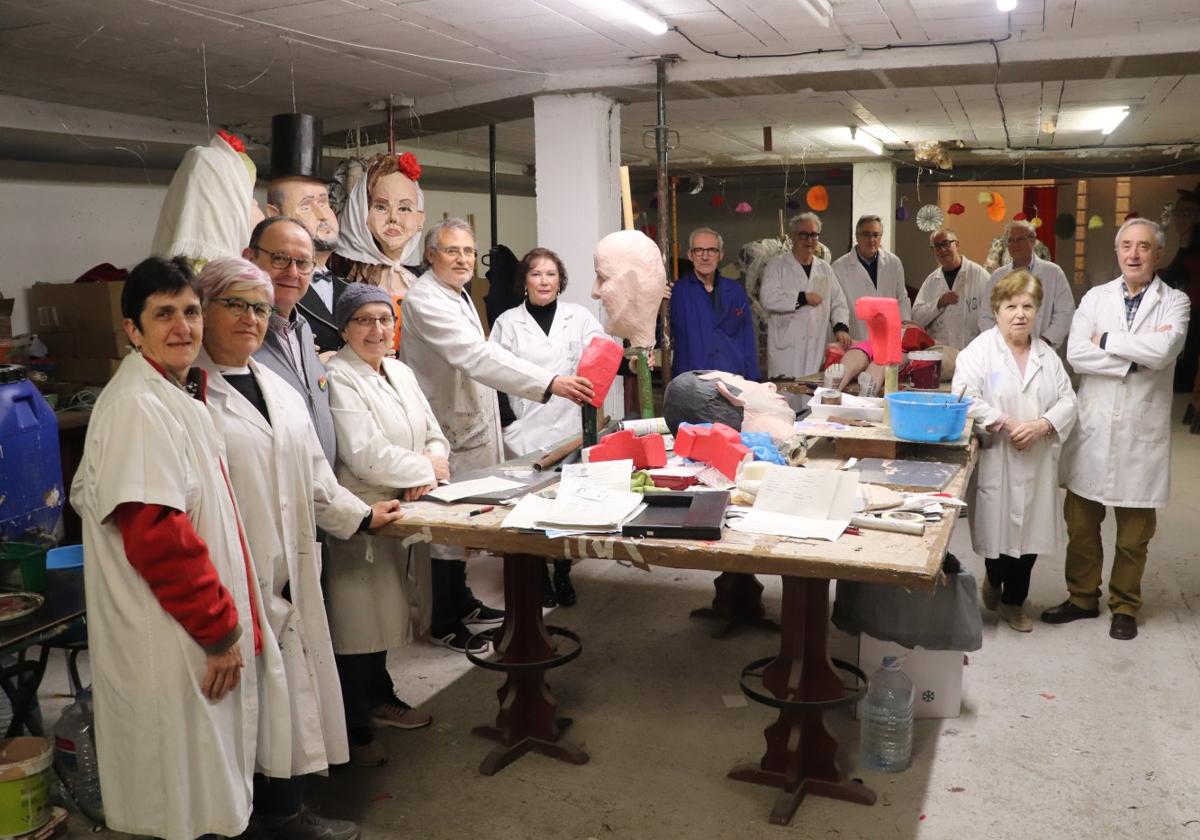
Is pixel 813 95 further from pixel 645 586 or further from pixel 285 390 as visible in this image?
pixel 285 390

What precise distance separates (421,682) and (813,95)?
204 inches

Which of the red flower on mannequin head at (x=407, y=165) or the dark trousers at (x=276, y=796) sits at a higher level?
the red flower on mannequin head at (x=407, y=165)

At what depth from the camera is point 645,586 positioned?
473 cm

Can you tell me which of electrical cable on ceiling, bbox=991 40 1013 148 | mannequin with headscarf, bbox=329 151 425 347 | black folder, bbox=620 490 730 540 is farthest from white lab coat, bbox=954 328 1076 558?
mannequin with headscarf, bbox=329 151 425 347

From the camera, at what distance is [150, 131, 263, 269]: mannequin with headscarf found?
330 centimetres

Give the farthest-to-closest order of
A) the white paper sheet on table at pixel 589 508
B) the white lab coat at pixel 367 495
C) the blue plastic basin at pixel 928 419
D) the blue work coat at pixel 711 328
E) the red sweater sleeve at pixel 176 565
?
1. the blue work coat at pixel 711 328
2. the blue plastic basin at pixel 928 419
3. the white lab coat at pixel 367 495
4. the white paper sheet on table at pixel 589 508
5. the red sweater sleeve at pixel 176 565

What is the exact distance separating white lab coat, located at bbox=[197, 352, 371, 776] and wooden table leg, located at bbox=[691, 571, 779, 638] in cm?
205

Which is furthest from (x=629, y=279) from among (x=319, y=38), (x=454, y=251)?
(x=319, y=38)

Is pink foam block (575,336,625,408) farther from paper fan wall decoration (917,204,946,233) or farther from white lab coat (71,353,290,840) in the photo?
paper fan wall decoration (917,204,946,233)

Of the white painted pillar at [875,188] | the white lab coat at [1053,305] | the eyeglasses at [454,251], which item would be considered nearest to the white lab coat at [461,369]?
the eyeglasses at [454,251]

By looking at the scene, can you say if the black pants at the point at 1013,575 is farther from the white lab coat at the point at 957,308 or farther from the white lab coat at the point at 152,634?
the white lab coat at the point at 152,634

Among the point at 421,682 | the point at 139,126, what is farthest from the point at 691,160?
the point at 421,682

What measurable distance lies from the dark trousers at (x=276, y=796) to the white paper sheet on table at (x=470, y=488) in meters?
0.86

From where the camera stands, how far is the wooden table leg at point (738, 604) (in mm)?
4172
